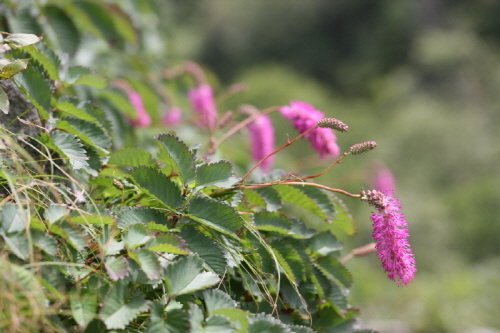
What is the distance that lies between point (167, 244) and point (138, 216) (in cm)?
12

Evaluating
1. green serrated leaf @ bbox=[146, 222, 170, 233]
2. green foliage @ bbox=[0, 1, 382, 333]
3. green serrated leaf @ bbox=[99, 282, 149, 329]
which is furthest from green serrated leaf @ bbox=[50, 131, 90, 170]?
green serrated leaf @ bbox=[99, 282, 149, 329]

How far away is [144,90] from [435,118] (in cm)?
1544

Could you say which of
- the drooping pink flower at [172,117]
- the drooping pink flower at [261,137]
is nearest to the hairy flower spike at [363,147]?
the drooping pink flower at [261,137]

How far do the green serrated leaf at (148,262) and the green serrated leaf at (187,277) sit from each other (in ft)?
0.12

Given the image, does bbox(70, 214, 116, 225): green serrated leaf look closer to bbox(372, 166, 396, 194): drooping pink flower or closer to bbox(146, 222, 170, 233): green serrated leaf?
bbox(146, 222, 170, 233): green serrated leaf

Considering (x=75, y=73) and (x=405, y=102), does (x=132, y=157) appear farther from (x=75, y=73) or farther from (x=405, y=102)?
(x=405, y=102)

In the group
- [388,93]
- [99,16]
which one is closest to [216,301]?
[99,16]

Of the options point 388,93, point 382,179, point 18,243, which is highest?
point 388,93

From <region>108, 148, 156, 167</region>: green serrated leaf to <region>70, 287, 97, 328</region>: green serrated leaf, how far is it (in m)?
0.38

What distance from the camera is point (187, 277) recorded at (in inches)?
34.3

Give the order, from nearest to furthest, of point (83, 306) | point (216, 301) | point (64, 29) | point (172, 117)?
point (83, 306)
point (216, 301)
point (64, 29)
point (172, 117)

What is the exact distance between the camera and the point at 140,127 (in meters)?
2.47

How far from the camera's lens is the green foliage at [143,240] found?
2.63 feet

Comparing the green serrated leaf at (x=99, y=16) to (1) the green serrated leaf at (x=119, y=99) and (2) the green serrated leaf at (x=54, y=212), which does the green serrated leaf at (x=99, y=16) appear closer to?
(1) the green serrated leaf at (x=119, y=99)
